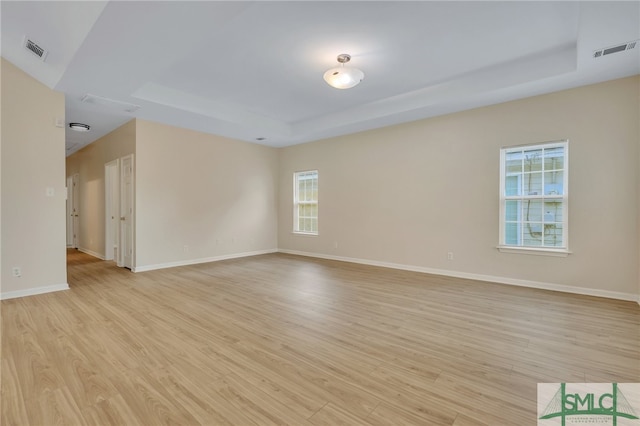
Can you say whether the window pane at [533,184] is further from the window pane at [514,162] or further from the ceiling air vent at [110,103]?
the ceiling air vent at [110,103]

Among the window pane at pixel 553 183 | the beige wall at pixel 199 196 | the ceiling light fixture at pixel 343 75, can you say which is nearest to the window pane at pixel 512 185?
the window pane at pixel 553 183

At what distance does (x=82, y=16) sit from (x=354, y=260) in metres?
5.35

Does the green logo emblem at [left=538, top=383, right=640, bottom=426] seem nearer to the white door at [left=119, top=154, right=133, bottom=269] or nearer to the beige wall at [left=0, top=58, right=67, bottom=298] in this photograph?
the beige wall at [left=0, top=58, right=67, bottom=298]

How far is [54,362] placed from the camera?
211cm

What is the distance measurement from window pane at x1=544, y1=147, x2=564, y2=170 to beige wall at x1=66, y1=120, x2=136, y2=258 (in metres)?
6.62

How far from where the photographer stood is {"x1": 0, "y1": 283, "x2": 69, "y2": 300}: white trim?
362 cm

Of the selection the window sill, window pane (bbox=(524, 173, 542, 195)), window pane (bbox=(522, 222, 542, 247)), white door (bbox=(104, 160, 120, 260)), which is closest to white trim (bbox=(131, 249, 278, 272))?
white door (bbox=(104, 160, 120, 260))

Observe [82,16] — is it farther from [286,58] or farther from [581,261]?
[581,261]

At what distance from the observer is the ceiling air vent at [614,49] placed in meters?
2.88

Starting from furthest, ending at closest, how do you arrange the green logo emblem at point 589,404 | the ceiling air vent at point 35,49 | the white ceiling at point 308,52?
the ceiling air vent at point 35,49 < the white ceiling at point 308,52 < the green logo emblem at point 589,404

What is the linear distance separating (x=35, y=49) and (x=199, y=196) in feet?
10.6

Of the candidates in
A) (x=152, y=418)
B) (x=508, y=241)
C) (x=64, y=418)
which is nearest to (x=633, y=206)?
(x=508, y=241)

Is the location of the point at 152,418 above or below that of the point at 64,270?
below

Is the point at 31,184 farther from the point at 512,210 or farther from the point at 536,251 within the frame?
the point at 536,251
